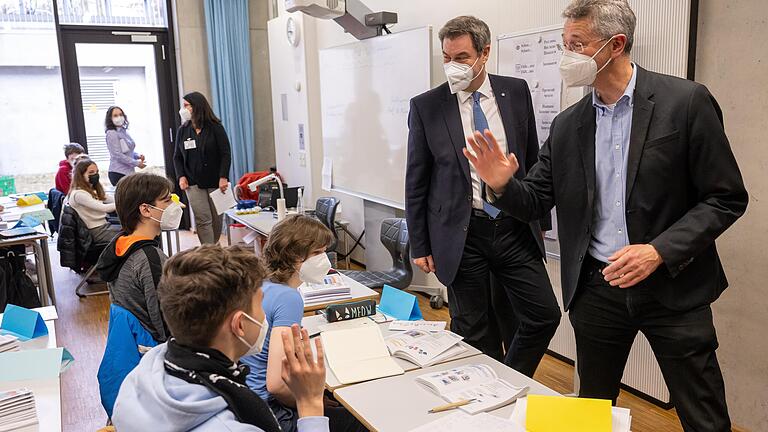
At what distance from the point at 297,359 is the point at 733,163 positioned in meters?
1.30

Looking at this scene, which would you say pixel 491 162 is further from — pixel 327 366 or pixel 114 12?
pixel 114 12

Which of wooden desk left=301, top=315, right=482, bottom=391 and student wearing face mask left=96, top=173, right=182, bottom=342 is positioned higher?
student wearing face mask left=96, top=173, right=182, bottom=342

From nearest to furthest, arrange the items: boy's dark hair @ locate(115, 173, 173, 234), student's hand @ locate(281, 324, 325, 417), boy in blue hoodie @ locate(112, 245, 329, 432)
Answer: boy in blue hoodie @ locate(112, 245, 329, 432) < student's hand @ locate(281, 324, 325, 417) < boy's dark hair @ locate(115, 173, 173, 234)

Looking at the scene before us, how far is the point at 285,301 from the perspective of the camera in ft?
6.54

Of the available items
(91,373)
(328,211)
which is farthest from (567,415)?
(328,211)

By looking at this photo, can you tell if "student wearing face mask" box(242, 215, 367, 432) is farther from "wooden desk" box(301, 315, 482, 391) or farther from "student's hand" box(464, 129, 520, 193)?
"student's hand" box(464, 129, 520, 193)

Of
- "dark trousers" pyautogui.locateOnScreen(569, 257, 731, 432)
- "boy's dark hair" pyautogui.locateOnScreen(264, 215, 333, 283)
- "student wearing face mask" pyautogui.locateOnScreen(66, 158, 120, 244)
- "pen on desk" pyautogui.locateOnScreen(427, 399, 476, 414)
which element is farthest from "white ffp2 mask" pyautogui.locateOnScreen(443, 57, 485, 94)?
"student wearing face mask" pyautogui.locateOnScreen(66, 158, 120, 244)

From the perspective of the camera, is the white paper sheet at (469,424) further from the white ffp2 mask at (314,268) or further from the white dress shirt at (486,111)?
the white dress shirt at (486,111)

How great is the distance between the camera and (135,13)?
7.64 meters

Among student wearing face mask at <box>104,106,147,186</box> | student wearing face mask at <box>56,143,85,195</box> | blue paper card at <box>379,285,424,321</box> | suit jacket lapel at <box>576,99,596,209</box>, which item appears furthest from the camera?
student wearing face mask at <box>104,106,147,186</box>

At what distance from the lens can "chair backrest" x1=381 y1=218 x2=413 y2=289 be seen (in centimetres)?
425

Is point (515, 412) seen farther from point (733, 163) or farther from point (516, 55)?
point (516, 55)

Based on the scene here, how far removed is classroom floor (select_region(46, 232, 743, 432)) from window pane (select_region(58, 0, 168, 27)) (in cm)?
344

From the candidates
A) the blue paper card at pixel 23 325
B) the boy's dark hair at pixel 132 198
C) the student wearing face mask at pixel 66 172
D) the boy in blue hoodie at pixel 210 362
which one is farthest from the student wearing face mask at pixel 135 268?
the student wearing face mask at pixel 66 172
